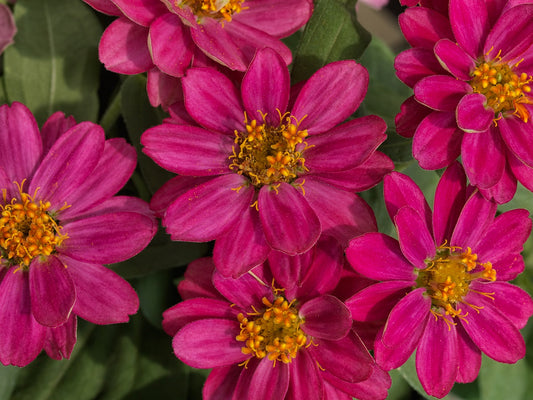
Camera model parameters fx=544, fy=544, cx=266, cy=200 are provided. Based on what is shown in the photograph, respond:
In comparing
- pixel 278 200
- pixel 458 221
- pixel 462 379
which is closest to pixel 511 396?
pixel 462 379

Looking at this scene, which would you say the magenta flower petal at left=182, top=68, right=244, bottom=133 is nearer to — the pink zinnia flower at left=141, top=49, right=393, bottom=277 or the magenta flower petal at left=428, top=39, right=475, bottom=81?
the pink zinnia flower at left=141, top=49, right=393, bottom=277

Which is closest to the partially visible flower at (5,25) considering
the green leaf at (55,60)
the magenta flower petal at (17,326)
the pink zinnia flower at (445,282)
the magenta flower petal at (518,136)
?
the green leaf at (55,60)

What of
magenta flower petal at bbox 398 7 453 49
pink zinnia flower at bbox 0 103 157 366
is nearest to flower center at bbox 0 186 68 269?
pink zinnia flower at bbox 0 103 157 366

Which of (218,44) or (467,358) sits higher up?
(218,44)

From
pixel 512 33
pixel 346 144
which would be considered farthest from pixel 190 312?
pixel 512 33

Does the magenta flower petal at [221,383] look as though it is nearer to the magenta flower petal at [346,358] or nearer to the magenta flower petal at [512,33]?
the magenta flower petal at [346,358]

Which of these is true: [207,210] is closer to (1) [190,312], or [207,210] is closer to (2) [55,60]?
(1) [190,312]
